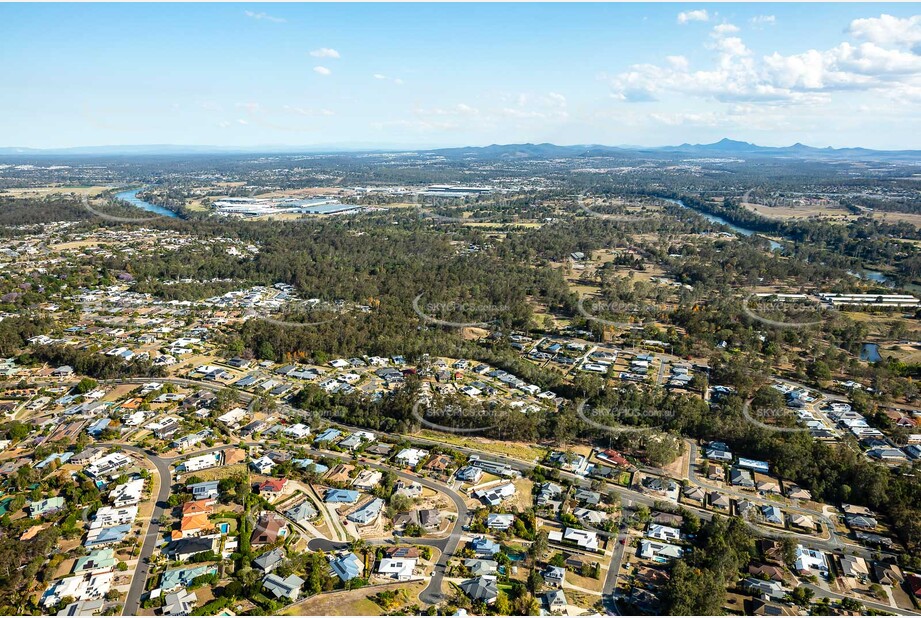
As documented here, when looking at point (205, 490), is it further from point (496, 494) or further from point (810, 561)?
point (810, 561)

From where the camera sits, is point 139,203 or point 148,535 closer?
point 148,535

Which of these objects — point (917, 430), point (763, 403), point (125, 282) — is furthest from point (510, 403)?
point (125, 282)

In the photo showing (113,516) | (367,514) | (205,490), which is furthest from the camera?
(205,490)

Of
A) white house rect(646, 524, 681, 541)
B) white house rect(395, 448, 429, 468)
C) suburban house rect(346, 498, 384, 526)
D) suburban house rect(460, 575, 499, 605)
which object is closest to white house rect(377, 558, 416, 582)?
suburban house rect(460, 575, 499, 605)

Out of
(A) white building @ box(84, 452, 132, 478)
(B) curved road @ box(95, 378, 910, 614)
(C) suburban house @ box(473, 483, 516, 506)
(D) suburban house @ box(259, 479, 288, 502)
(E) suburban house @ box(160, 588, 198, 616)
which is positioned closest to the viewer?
(E) suburban house @ box(160, 588, 198, 616)

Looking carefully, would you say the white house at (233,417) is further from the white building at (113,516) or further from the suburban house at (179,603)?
the suburban house at (179,603)

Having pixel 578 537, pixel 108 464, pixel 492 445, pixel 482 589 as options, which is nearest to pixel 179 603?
pixel 482 589

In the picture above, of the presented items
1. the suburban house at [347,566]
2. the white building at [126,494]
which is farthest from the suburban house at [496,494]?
the white building at [126,494]

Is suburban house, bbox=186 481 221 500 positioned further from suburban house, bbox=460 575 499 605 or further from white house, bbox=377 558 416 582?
suburban house, bbox=460 575 499 605

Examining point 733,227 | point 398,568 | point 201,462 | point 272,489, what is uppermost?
point 733,227
